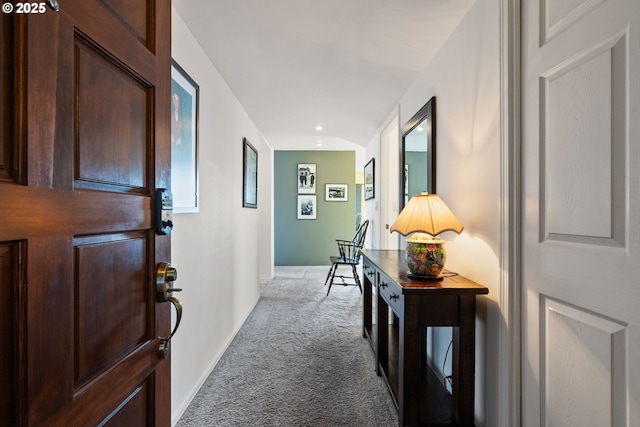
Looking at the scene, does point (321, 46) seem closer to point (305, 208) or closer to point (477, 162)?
point (477, 162)

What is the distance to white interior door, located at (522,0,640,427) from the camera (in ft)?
2.77

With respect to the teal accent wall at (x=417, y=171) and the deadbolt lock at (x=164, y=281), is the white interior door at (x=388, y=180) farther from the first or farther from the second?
the deadbolt lock at (x=164, y=281)

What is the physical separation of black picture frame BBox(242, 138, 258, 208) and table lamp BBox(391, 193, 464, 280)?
196 cm

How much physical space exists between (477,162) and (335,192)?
182 inches

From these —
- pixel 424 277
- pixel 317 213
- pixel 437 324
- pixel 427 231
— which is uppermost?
pixel 317 213

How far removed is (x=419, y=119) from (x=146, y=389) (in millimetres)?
2253

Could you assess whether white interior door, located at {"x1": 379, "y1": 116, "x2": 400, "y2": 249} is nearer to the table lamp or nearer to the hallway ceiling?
the hallway ceiling

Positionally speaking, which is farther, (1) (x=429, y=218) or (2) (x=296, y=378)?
(2) (x=296, y=378)

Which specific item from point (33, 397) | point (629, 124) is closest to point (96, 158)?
point (33, 397)

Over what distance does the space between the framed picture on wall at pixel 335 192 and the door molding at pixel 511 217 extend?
4.83 metres

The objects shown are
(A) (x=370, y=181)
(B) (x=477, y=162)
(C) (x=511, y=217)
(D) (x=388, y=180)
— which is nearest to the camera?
(C) (x=511, y=217)

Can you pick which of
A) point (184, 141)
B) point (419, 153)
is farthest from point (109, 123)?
point (419, 153)

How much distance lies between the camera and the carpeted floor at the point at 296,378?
1.71m

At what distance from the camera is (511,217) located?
1.28 meters
